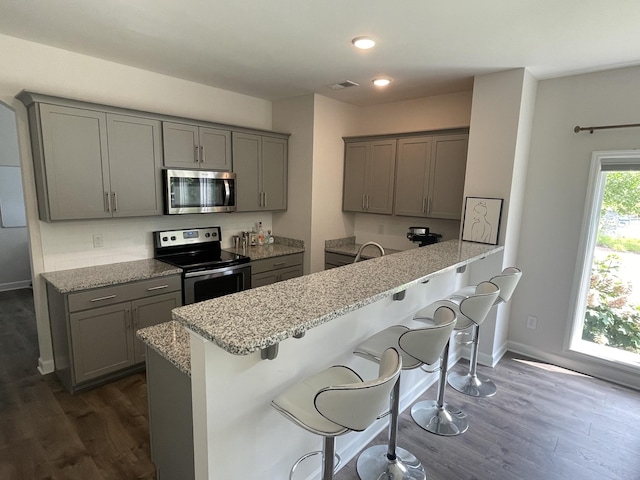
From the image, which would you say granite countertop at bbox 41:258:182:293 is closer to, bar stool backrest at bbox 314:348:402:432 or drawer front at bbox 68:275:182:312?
drawer front at bbox 68:275:182:312

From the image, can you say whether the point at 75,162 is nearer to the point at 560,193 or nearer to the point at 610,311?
the point at 560,193

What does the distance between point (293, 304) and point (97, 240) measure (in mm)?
2586

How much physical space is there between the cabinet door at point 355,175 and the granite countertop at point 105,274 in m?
2.28

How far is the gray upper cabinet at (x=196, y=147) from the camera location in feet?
10.7

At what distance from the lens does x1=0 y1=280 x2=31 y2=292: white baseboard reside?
16.9ft

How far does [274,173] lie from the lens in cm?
422

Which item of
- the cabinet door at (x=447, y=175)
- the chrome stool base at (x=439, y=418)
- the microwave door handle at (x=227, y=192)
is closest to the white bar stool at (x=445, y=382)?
the chrome stool base at (x=439, y=418)

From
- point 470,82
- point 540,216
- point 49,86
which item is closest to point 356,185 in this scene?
point 470,82

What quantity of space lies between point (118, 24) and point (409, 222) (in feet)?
11.2

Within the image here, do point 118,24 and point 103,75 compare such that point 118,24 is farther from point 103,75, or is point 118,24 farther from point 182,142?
point 182,142

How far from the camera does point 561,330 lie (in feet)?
11.1

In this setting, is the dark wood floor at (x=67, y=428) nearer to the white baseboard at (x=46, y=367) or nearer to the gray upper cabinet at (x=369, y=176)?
the white baseboard at (x=46, y=367)

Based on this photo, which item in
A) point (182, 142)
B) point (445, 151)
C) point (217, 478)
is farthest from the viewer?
point (445, 151)

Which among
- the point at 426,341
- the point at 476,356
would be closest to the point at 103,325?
the point at 426,341
